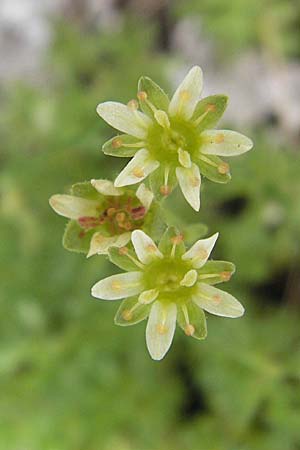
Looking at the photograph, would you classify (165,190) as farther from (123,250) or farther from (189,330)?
(189,330)

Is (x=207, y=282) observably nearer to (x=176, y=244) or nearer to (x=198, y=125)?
(x=176, y=244)

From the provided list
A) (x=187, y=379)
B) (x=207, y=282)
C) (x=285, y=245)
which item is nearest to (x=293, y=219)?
(x=285, y=245)

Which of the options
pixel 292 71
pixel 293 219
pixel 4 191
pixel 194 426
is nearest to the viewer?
pixel 293 219

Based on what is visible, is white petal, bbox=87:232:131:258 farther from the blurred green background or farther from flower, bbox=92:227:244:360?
the blurred green background

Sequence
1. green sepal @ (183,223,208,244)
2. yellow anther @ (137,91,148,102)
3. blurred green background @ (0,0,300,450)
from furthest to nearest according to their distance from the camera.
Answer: blurred green background @ (0,0,300,450)
green sepal @ (183,223,208,244)
yellow anther @ (137,91,148,102)

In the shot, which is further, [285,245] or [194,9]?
[194,9]

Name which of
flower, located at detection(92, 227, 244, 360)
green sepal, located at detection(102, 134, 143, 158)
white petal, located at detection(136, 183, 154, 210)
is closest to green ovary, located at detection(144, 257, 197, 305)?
flower, located at detection(92, 227, 244, 360)

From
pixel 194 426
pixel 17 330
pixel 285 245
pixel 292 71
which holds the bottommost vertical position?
pixel 194 426

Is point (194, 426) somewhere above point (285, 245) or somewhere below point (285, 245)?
below
